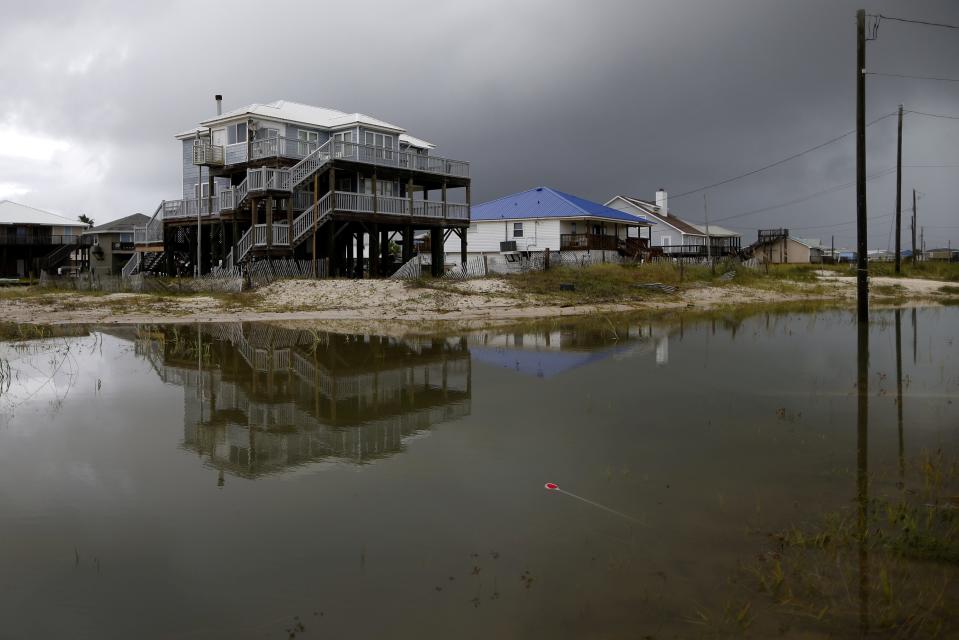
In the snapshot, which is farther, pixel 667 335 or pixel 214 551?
pixel 667 335

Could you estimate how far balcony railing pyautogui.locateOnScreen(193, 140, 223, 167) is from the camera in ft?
132

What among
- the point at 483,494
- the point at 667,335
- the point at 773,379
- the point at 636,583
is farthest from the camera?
the point at 667,335

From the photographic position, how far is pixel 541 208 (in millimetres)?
58469

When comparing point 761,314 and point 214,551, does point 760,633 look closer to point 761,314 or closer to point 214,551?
point 214,551

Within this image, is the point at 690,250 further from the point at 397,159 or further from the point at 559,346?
the point at 559,346

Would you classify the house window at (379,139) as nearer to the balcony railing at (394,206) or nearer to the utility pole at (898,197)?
the balcony railing at (394,206)

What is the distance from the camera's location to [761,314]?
98.8 feet

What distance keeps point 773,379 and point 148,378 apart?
432 inches

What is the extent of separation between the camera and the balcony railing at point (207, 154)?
40188 mm

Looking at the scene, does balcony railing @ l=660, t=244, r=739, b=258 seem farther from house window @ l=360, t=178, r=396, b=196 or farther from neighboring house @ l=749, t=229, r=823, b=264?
house window @ l=360, t=178, r=396, b=196

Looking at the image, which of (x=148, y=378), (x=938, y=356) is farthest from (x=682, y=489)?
(x=938, y=356)

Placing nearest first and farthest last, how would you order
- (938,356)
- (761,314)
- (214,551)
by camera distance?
(214,551) → (938,356) → (761,314)

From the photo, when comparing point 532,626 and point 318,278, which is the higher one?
point 318,278

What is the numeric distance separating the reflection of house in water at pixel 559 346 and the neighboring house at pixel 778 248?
5490 cm
